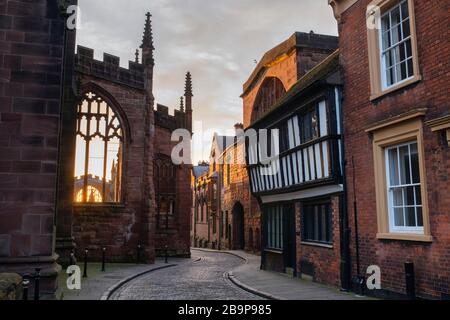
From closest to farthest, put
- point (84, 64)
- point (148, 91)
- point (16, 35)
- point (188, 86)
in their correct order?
point (16, 35) < point (84, 64) < point (148, 91) < point (188, 86)

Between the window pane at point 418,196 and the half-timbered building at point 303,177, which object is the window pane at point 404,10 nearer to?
the half-timbered building at point 303,177

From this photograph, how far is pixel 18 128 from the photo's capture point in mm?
9727

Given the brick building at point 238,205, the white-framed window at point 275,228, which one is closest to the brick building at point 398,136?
the white-framed window at point 275,228

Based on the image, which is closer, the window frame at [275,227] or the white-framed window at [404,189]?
the white-framed window at [404,189]

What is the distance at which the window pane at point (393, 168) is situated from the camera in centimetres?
1011

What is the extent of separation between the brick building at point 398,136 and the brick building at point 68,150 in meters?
7.04

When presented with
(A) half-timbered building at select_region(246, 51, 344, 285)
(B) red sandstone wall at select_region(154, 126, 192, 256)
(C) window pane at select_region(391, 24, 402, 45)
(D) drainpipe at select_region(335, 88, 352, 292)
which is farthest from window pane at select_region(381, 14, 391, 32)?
(B) red sandstone wall at select_region(154, 126, 192, 256)

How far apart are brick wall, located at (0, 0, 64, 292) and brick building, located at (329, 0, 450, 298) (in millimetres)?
7062

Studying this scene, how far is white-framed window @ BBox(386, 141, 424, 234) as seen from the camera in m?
9.42

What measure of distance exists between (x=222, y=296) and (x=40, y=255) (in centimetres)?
442

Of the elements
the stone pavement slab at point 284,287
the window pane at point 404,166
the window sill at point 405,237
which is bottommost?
the stone pavement slab at point 284,287

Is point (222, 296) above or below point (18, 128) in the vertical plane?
below

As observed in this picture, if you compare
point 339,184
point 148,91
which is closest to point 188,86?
point 148,91
